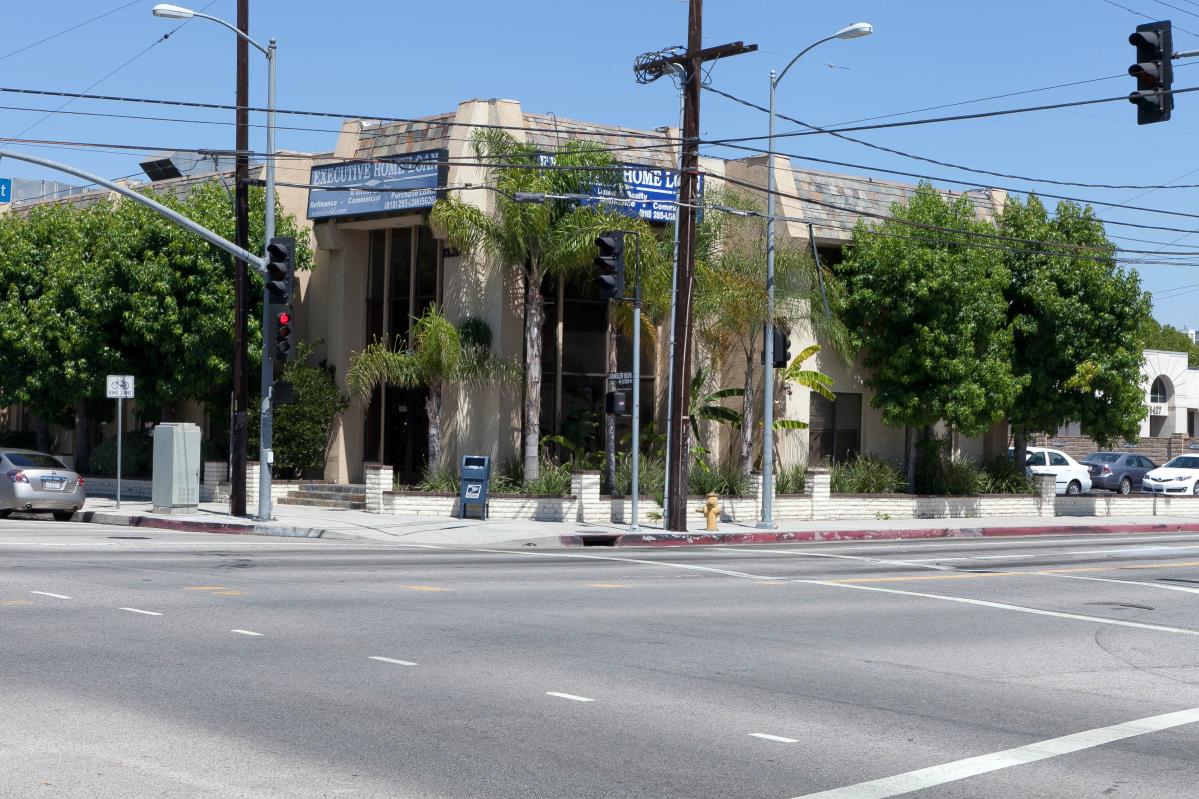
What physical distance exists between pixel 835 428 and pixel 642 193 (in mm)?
9491

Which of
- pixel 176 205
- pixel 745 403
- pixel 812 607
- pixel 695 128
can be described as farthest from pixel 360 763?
pixel 176 205

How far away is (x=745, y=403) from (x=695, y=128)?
8063 mm

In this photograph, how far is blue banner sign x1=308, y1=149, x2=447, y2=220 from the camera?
3044 centimetres

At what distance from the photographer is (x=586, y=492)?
2983 cm

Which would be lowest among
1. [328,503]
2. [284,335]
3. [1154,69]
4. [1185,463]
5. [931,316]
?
[328,503]

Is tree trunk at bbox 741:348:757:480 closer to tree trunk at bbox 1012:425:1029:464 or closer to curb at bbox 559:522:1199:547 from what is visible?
curb at bbox 559:522:1199:547

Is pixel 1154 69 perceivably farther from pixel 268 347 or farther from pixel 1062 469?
pixel 1062 469

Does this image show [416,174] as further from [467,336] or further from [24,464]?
[24,464]

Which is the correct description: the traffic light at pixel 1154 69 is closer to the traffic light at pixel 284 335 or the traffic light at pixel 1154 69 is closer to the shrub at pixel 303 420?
the traffic light at pixel 284 335

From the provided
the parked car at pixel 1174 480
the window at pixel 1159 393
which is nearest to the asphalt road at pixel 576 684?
the parked car at pixel 1174 480

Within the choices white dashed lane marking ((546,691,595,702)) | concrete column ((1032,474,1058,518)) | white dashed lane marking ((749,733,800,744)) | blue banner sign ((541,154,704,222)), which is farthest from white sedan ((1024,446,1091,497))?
white dashed lane marking ((749,733,800,744))

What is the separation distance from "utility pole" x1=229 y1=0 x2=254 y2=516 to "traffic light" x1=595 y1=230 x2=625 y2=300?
7.03 meters

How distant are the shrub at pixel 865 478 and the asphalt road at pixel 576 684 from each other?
50.9ft

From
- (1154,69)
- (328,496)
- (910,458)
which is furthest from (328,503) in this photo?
(1154,69)
